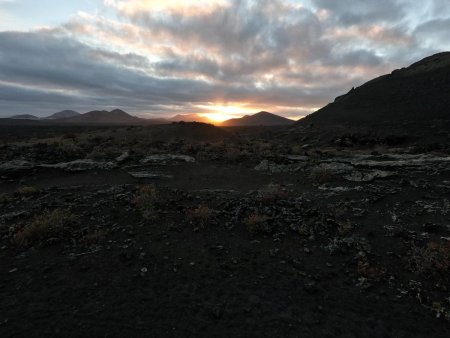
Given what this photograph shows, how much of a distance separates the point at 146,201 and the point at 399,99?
51698 mm

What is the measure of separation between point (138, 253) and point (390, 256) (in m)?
6.57

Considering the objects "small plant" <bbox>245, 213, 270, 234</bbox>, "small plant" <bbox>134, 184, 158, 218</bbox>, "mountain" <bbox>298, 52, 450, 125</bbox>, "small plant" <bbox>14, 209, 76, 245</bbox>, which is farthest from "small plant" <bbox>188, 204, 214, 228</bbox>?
"mountain" <bbox>298, 52, 450, 125</bbox>

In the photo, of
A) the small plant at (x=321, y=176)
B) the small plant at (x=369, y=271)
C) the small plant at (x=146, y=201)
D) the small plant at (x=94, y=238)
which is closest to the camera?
the small plant at (x=369, y=271)

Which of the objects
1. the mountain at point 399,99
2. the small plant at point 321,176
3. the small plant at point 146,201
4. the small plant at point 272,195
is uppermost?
the mountain at point 399,99

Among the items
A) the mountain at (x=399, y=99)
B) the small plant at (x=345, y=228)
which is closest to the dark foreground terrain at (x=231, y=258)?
the small plant at (x=345, y=228)

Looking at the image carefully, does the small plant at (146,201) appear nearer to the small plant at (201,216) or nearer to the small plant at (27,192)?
the small plant at (201,216)

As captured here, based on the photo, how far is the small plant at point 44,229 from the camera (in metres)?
8.99

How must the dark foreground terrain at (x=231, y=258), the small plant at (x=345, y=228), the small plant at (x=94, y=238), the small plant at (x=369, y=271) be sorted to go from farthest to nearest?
the small plant at (x=345, y=228)
the small plant at (x=94, y=238)
the small plant at (x=369, y=271)
the dark foreground terrain at (x=231, y=258)

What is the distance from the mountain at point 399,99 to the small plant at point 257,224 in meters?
38.2

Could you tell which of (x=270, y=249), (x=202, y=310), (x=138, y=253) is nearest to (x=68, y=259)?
(x=138, y=253)

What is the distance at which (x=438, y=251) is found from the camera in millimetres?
8156

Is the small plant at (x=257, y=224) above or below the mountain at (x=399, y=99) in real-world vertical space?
below

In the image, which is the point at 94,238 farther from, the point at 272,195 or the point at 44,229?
the point at 272,195

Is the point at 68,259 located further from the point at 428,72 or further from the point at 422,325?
the point at 428,72
